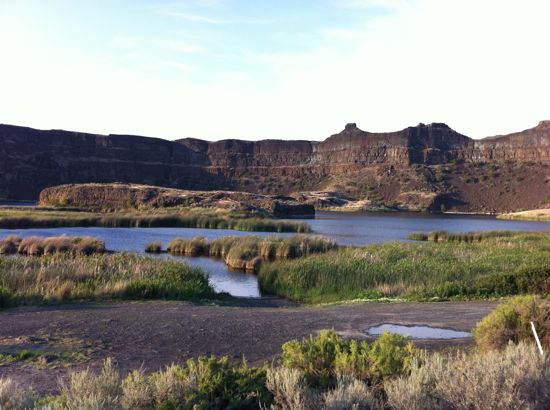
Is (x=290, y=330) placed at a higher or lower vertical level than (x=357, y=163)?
lower

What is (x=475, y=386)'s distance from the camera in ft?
18.4

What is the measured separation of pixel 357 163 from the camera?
17512cm

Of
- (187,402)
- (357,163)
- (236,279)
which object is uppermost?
(357,163)

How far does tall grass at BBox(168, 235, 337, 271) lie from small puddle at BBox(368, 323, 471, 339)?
17.8m

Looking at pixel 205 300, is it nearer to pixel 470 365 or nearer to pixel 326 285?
pixel 326 285

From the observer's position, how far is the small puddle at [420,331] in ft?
37.2

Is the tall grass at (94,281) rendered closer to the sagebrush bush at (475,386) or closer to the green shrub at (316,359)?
the green shrub at (316,359)

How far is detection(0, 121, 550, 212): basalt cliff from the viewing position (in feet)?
456

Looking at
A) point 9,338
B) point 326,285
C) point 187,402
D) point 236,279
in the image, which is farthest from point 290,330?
point 236,279

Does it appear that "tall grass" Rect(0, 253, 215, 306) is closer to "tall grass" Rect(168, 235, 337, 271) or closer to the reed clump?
"tall grass" Rect(168, 235, 337, 271)

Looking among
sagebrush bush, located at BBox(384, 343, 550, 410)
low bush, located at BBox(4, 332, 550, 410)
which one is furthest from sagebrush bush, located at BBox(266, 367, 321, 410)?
sagebrush bush, located at BBox(384, 343, 550, 410)

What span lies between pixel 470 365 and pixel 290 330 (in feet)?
18.7

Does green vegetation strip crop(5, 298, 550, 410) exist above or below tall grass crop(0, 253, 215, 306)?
above

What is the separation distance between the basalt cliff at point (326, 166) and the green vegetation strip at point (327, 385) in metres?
117
